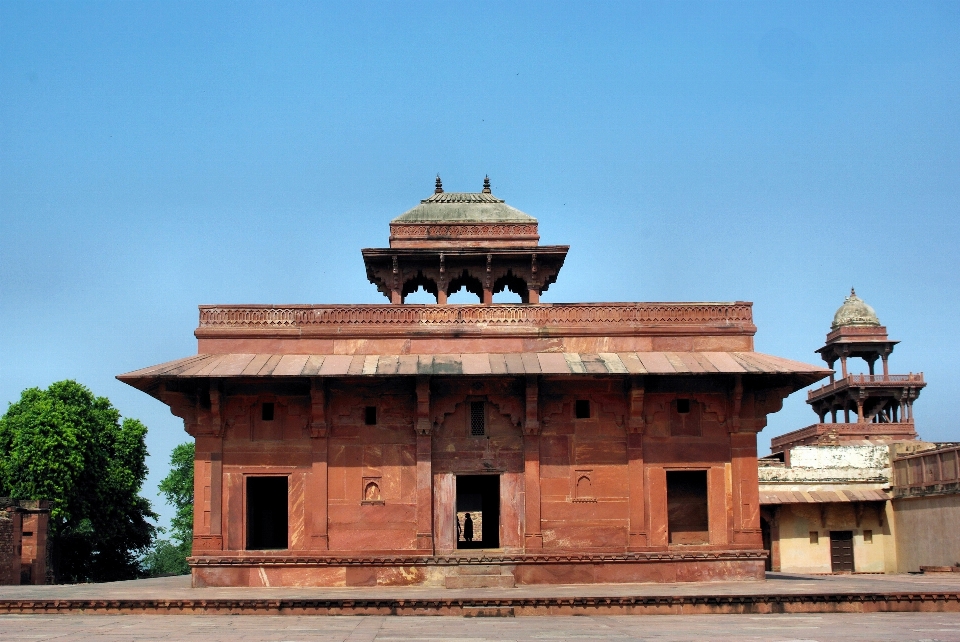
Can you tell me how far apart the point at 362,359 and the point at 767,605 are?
403 inches

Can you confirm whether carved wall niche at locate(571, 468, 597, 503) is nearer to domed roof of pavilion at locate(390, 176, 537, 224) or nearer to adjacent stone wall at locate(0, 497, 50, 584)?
domed roof of pavilion at locate(390, 176, 537, 224)

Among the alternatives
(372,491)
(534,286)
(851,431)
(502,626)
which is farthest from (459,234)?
(851,431)

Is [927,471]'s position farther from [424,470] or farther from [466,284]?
[424,470]

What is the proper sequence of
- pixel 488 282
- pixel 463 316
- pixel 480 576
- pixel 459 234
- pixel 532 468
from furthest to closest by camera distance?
1. pixel 459 234
2. pixel 488 282
3. pixel 463 316
4. pixel 532 468
5. pixel 480 576

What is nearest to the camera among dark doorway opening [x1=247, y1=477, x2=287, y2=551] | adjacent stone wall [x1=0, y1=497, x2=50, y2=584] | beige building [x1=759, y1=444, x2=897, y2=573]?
dark doorway opening [x1=247, y1=477, x2=287, y2=551]

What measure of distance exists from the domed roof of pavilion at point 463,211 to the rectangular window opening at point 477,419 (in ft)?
23.0

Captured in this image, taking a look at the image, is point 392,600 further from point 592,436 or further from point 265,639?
point 592,436

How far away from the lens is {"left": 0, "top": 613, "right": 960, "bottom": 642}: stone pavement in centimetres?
1430

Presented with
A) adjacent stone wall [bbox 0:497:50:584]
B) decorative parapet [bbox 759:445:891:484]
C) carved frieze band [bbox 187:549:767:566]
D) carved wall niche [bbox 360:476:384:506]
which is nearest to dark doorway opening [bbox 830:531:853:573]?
decorative parapet [bbox 759:445:891:484]

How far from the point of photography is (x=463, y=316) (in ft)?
79.5

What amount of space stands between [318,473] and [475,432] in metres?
3.60

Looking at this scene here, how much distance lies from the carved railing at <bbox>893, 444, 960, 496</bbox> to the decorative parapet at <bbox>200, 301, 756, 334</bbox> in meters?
8.77

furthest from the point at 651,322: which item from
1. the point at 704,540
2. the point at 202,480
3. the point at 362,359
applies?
the point at 202,480

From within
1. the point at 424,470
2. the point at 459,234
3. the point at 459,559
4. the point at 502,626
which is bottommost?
the point at 502,626
